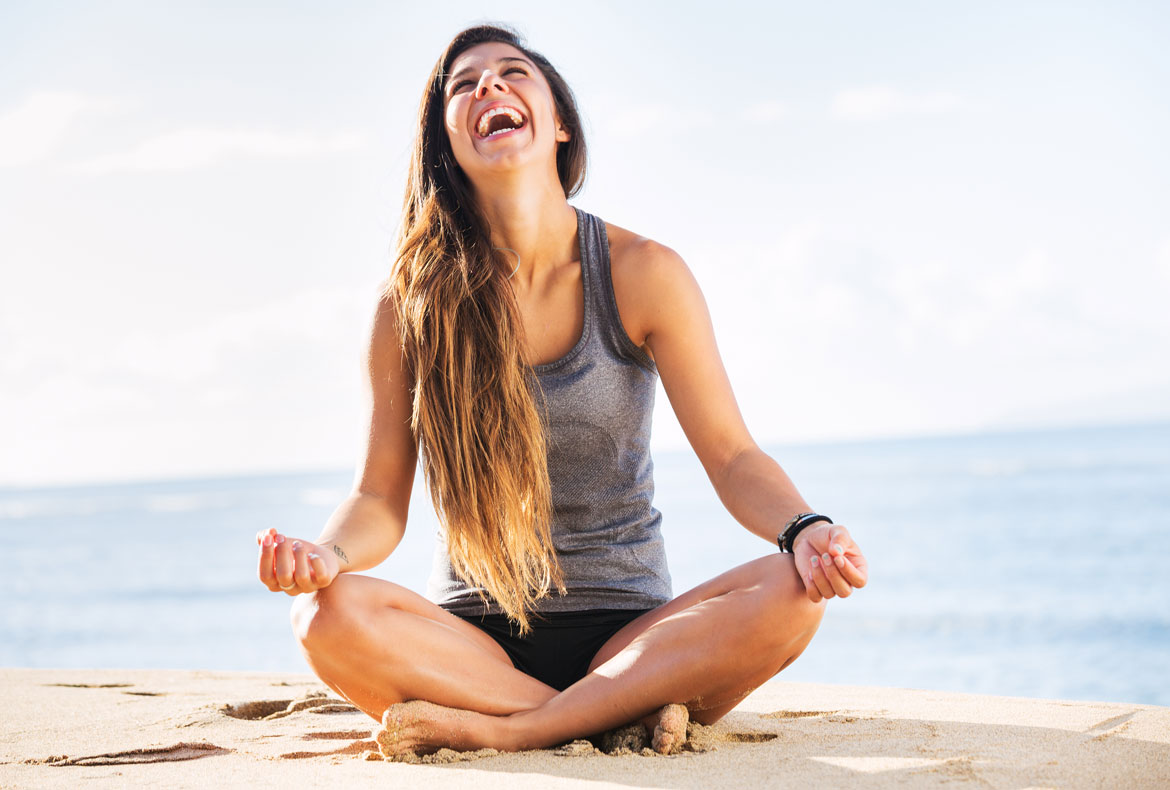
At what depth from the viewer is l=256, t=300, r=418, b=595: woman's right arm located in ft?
8.34

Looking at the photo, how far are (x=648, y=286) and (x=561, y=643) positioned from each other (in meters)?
0.99

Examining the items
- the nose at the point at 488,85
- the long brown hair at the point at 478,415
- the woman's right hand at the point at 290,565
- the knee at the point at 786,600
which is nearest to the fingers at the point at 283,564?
the woman's right hand at the point at 290,565

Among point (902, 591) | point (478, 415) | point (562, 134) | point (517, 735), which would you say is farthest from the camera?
point (902, 591)

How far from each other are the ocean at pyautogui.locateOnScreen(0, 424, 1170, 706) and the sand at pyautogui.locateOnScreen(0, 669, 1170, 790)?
78 cm

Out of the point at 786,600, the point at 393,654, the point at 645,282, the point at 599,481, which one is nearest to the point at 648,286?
the point at 645,282

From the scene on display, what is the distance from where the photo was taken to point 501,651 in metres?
2.66

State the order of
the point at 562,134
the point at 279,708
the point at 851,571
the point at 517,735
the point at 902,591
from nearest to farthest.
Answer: the point at 851,571
the point at 517,735
the point at 562,134
the point at 279,708
the point at 902,591

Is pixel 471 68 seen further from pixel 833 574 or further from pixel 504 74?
pixel 833 574

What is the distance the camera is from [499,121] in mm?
2984

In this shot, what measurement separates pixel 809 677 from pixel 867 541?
12.1 meters

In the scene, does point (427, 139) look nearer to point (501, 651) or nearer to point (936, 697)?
point (501, 651)

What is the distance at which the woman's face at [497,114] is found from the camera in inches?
114

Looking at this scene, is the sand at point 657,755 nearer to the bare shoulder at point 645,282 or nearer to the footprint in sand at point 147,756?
the footprint in sand at point 147,756

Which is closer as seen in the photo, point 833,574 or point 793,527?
point 833,574
